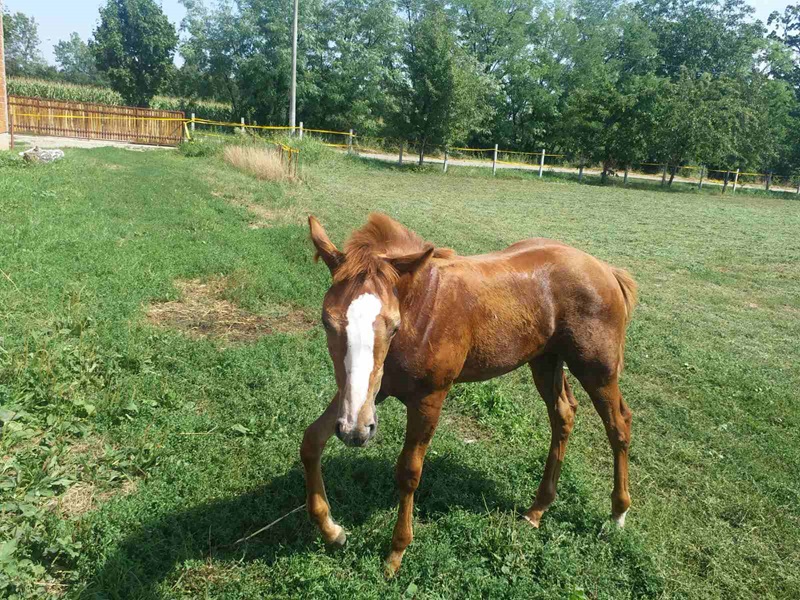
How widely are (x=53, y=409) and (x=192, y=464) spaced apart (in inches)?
42.4

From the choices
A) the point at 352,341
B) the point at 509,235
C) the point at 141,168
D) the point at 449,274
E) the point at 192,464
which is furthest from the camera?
the point at 141,168

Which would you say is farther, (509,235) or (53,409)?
(509,235)

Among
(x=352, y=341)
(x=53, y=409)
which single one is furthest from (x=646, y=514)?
(x=53, y=409)

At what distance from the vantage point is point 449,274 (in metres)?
2.88

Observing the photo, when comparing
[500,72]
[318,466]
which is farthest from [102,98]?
[318,466]

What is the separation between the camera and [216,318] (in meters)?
5.68

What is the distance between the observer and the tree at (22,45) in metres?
66.0

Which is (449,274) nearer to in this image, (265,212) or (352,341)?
(352,341)

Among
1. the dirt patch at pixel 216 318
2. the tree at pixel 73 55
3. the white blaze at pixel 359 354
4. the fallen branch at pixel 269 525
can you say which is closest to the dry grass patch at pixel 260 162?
the dirt patch at pixel 216 318

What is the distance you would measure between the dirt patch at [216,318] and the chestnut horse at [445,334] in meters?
2.86

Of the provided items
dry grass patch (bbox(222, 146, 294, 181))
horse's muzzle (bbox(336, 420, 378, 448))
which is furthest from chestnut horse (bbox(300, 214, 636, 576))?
dry grass patch (bbox(222, 146, 294, 181))

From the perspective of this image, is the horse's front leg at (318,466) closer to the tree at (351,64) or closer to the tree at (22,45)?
the tree at (351,64)

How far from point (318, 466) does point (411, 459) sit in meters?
0.50

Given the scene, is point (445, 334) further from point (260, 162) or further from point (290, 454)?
point (260, 162)
